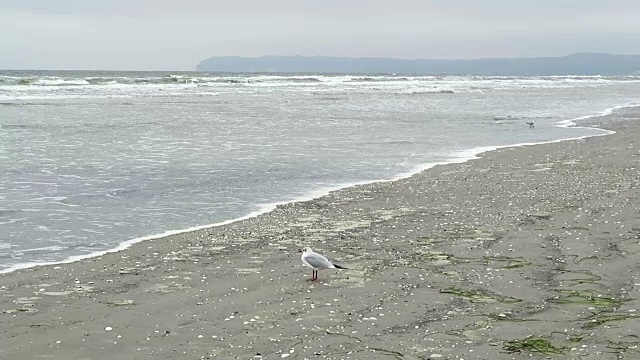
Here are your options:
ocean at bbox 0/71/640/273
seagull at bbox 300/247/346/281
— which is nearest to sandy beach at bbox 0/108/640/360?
seagull at bbox 300/247/346/281

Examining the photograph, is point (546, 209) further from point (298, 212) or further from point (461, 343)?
point (461, 343)

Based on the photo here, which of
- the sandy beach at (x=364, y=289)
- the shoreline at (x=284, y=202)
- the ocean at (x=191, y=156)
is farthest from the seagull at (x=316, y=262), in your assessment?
the ocean at (x=191, y=156)

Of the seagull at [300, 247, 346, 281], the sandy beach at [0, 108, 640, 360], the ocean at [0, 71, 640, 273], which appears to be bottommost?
the ocean at [0, 71, 640, 273]

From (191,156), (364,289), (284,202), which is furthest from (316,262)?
(191,156)

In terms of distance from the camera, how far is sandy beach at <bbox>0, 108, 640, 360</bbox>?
596 cm

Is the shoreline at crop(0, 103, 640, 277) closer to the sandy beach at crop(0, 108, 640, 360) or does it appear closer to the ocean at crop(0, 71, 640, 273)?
Answer: the ocean at crop(0, 71, 640, 273)

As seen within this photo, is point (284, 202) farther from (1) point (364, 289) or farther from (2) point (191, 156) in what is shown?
(2) point (191, 156)

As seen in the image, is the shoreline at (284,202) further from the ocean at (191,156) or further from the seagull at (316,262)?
the seagull at (316,262)

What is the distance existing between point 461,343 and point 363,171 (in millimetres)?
10813

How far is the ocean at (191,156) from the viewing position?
1096 centimetres

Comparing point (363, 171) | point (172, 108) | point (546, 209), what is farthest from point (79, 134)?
point (546, 209)

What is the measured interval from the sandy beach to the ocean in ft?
4.46

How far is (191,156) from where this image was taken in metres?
19.1

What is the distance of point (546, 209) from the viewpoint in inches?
441
